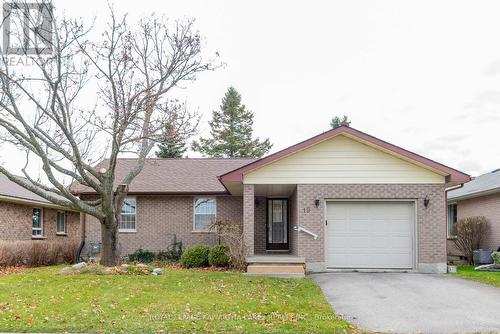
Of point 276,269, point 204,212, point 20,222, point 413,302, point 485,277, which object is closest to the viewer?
point 413,302

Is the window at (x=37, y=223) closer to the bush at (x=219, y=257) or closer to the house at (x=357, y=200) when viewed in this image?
the bush at (x=219, y=257)

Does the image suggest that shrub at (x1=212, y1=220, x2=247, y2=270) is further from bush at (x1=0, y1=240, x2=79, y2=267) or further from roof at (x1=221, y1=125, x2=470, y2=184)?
bush at (x1=0, y1=240, x2=79, y2=267)

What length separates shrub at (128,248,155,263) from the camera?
2042 centimetres

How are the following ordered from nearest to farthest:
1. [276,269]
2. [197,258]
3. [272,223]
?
[276,269], [197,258], [272,223]

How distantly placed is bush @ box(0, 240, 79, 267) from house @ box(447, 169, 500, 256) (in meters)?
17.0

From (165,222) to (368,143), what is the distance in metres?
9.73

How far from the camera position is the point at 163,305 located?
30.1 ft

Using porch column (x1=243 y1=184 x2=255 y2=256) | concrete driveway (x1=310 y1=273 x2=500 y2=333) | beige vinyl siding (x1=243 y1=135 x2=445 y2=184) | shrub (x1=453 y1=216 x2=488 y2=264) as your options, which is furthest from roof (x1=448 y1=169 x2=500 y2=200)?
porch column (x1=243 y1=184 x2=255 y2=256)

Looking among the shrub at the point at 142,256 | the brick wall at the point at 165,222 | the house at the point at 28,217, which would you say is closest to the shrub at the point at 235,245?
the brick wall at the point at 165,222

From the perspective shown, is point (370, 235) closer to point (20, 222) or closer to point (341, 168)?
point (341, 168)

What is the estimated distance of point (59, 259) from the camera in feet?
66.8

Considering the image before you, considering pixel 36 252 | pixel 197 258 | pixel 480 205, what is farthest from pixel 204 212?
pixel 480 205

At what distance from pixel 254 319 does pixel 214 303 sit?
1502 mm

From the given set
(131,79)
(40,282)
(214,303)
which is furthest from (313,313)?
(131,79)
